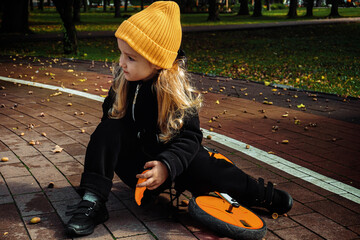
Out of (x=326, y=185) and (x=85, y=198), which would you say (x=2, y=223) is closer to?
(x=85, y=198)

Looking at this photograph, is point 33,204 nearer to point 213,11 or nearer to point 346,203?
point 346,203

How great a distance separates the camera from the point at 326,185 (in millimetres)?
3785

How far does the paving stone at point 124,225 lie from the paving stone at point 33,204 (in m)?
0.44

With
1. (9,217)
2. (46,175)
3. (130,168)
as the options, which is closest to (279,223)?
(130,168)

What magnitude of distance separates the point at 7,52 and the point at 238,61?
282 inches

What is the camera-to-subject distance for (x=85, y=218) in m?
2.80

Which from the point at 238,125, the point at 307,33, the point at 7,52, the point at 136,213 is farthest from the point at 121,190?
the point at 307,33

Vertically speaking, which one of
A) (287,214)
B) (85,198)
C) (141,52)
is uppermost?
(141,52)

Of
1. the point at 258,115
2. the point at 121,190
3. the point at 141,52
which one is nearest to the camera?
the point at 141,52

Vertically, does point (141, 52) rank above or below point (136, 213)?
above

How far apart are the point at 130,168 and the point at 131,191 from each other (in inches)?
20.6

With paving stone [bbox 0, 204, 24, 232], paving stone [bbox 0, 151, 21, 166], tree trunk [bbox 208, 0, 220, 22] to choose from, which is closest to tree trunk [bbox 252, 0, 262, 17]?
tree trunk [bbox 208, 0, 220, 22]

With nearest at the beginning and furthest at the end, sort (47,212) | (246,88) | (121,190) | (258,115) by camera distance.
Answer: (47,212) < (121,190) < (258,115) < (246,88)

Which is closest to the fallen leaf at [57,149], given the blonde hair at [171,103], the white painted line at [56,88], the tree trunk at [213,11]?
the blonde hair at [171,103]
